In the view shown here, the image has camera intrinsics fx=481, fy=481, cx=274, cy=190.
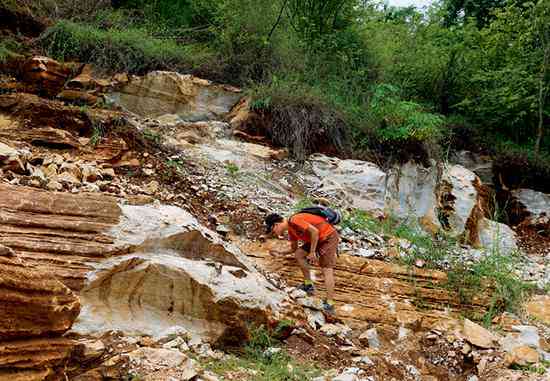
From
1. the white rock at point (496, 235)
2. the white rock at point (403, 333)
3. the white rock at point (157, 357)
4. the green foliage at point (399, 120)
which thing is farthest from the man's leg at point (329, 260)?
→ the white rock at point (496, 235)

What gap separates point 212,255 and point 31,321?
1.92 meters

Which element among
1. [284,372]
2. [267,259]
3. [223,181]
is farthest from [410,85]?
[284,372]

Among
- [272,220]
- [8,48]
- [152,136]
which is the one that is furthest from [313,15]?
[272,220]

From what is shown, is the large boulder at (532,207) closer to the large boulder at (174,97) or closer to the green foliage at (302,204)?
the green foliage at (302,204)

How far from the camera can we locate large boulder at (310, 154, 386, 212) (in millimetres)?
7195

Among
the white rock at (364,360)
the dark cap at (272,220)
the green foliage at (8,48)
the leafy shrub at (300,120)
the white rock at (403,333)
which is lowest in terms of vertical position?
the white rock at (403,333)

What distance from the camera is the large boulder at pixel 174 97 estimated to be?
25.3 feet

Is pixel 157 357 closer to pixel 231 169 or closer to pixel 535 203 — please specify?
pixel 231 169

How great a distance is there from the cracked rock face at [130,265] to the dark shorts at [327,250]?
97cm

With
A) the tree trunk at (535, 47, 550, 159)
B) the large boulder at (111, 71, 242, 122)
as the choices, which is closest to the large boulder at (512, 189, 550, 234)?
the tree trunk at (535, 47, 550, 159)

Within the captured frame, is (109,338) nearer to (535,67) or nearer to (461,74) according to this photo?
(461,74)

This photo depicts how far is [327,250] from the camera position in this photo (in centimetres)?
482

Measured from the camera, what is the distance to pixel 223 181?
612 cm

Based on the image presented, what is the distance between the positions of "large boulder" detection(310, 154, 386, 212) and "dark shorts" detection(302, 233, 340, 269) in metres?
2.23
